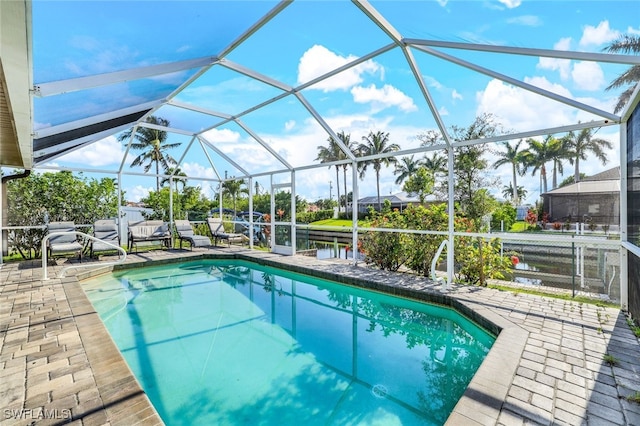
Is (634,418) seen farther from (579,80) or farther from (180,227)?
(180,227)

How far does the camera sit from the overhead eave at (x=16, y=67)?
1.48 metres

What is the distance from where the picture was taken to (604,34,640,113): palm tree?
10.2 feet

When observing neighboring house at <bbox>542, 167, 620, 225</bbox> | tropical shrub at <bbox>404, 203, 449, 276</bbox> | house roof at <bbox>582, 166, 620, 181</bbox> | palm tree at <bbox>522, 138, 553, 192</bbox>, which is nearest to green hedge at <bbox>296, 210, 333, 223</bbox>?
tropical shrub at <bbox>404, 203, 449, 276</bbox>

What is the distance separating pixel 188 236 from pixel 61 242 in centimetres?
341

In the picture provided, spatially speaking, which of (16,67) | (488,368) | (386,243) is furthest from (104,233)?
(488,368)

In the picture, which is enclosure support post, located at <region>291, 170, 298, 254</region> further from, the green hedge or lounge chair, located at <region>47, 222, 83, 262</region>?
the green hedge

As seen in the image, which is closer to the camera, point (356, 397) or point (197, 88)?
point (356, 397)

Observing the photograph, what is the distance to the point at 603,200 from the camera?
5449mm

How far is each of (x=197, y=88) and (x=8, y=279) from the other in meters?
5.49

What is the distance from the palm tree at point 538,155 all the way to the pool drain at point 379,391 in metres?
27.3

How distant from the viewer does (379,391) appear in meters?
3.20

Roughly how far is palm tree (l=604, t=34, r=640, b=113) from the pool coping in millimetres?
3192

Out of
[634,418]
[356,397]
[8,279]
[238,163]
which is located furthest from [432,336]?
[238,163]

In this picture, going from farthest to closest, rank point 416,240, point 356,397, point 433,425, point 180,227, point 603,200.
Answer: point 180,227, point 416,240, point 603,200, point 356,397, point 433,425
